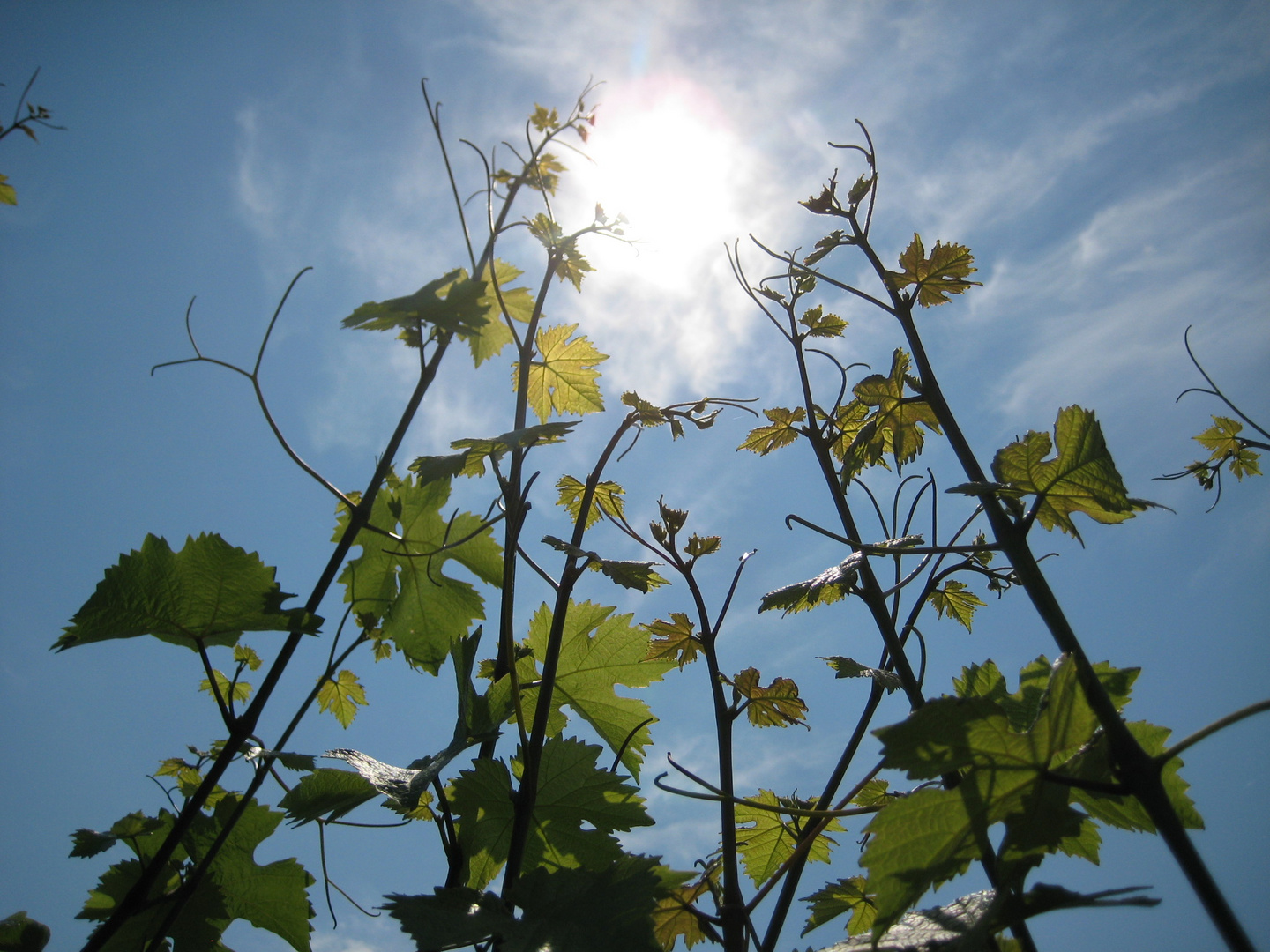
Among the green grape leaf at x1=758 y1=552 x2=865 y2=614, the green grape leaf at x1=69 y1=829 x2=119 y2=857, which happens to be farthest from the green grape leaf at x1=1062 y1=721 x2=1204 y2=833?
the green grape leaf at x1=69 y1=829 x2=119 y2=857

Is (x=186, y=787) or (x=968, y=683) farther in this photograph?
(x=186, y=787)

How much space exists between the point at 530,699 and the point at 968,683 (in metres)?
0.77

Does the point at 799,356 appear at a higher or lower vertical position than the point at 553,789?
higher

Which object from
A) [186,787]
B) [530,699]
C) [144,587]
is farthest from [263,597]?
[186,787]

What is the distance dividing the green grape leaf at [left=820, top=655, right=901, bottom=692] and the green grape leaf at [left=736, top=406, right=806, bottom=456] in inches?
23.4

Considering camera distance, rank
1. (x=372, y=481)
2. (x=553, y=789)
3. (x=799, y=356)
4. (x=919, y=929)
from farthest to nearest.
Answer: (x=799, y=356) → (x=553, y=789) → (x=372, y=481) → (x=919, y=929)

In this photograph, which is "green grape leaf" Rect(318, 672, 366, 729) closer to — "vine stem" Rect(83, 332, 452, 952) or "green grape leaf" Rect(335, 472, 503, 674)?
"green grape leaf" Rect(335, 472, 503, 674)

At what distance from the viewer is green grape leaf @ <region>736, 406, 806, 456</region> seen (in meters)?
1.66

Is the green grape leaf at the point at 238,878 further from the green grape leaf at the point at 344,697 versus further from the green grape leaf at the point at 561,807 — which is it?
the green grape leaf at the point at 344,697

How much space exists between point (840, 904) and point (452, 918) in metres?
0.71

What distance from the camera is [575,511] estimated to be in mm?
1840

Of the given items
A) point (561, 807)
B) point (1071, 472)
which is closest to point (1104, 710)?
point (1071, 472)

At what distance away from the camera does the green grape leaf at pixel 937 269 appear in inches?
47.6

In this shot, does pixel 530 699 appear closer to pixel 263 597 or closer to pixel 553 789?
pixel 553 789
